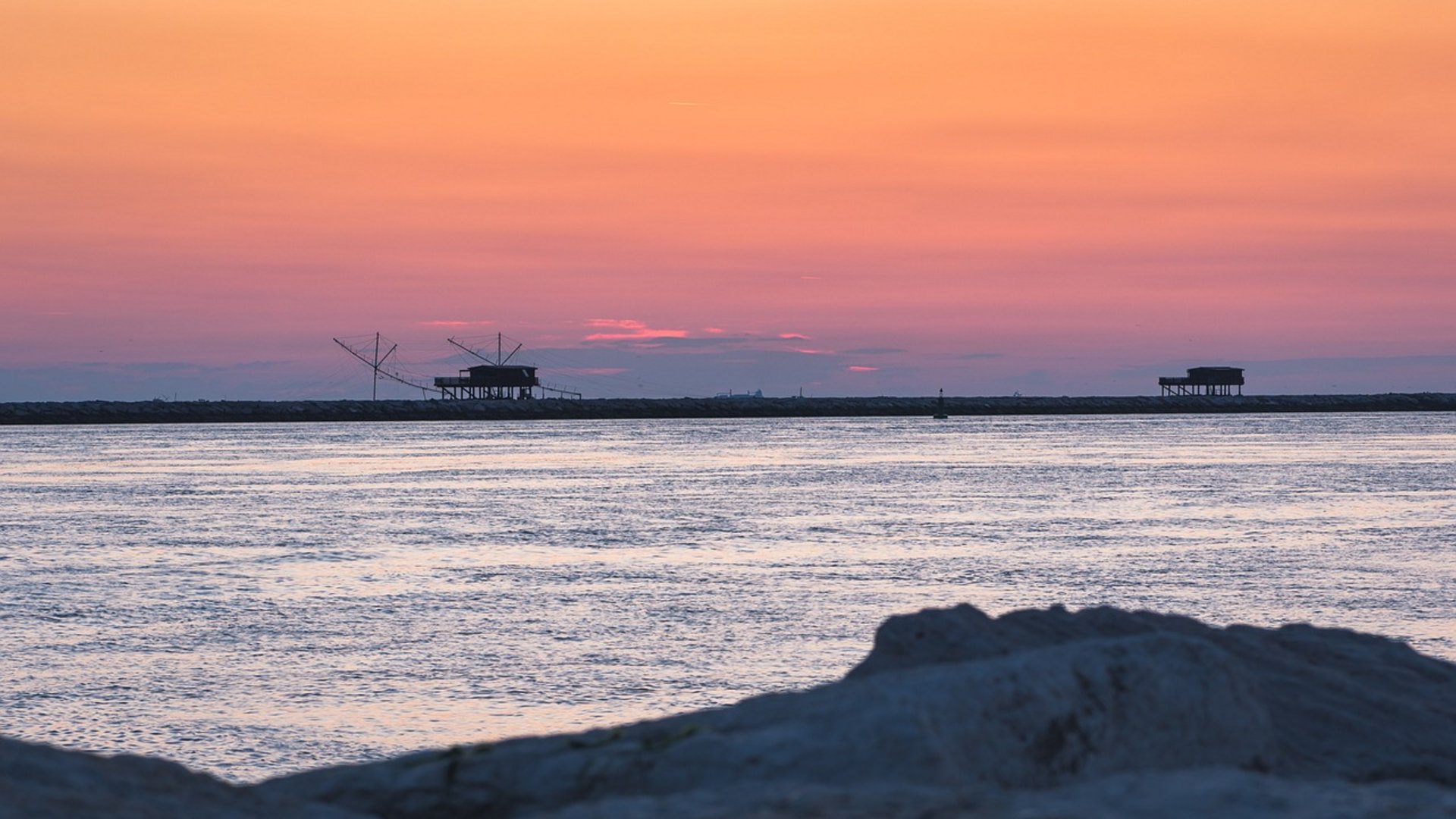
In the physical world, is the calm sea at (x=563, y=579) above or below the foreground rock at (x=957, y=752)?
below

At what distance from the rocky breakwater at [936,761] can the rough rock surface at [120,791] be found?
1 cm

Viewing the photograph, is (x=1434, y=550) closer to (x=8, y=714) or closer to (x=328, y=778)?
(x=8, y=714)

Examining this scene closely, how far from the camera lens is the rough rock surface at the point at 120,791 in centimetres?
466

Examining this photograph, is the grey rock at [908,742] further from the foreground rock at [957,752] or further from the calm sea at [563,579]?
the calm sea at [563,579]

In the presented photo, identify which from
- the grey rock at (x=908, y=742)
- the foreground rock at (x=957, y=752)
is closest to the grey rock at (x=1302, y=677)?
the foreground rock at (x=957, y=752)

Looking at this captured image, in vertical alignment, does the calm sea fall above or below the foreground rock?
below

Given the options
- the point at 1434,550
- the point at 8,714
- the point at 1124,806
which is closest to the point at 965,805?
the point at 1124,806

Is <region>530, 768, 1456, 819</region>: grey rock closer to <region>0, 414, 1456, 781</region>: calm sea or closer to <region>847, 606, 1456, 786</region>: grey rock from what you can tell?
<region>847, 606, 1456, 786</region>: grey rock

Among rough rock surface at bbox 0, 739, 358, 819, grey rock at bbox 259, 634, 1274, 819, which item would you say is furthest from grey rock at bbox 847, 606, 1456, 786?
rough rock surface at bbox 0, 739, 358, 819

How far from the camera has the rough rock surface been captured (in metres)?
4.66

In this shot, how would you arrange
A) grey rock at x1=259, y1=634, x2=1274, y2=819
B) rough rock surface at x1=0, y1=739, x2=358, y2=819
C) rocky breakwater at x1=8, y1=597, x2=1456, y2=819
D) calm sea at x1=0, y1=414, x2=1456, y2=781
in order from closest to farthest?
rocky breakwater at x1=8, y1=597, x2=1456, y2=819 → rough rock surface at x1=0, y1=739, x2=358, y2=819 → grey rock at x1=259, y1=634, x2=1274, y2=819 → calm sea at x1=0, y1=414, x2=1456, y2=781

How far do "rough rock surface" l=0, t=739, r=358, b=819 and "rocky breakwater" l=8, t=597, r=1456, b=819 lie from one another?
1 cm

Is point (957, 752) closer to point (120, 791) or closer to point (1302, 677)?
point (120, 791)

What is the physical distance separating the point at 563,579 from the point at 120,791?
20.6 m
